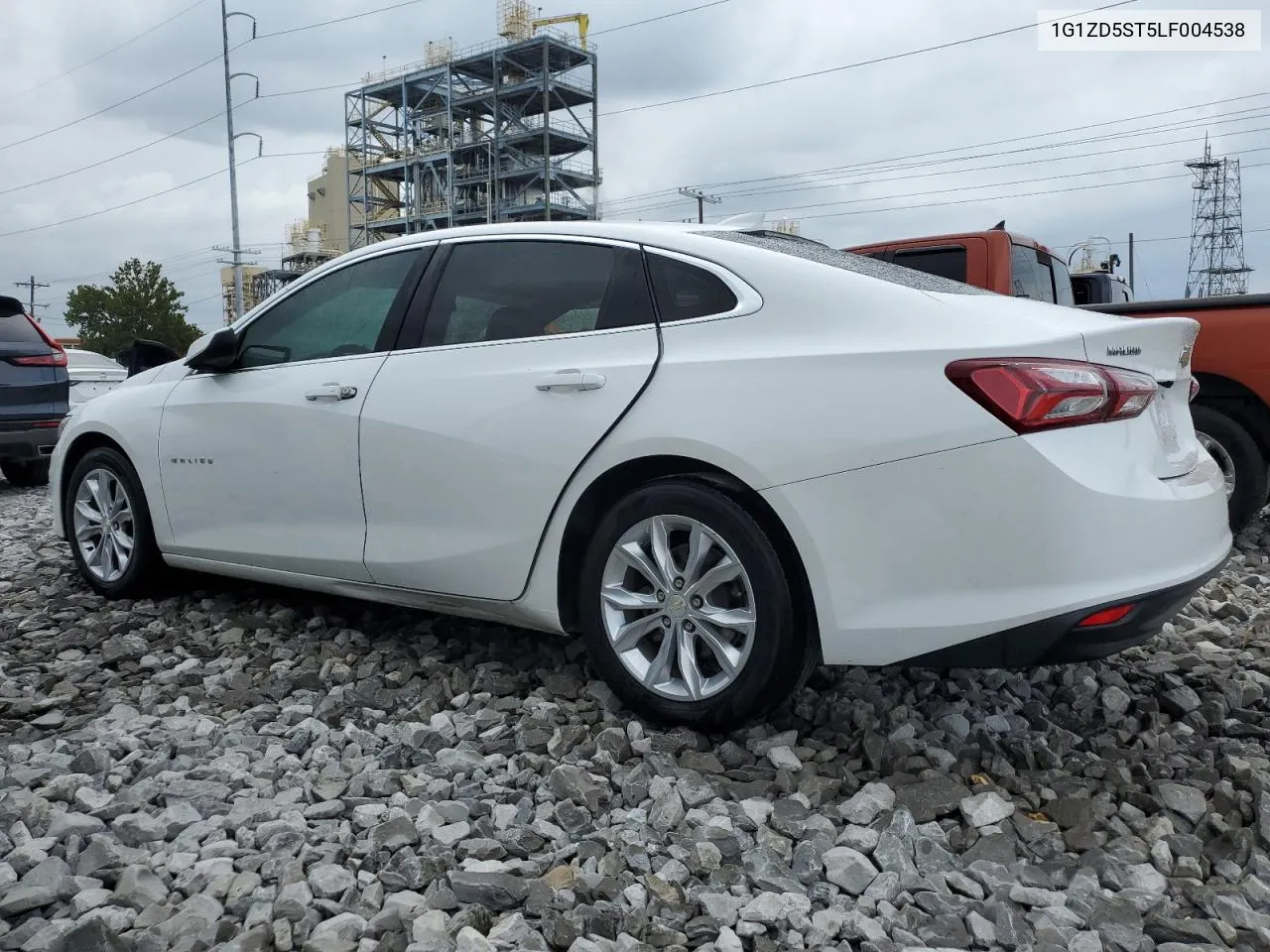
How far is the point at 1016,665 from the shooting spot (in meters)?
2.74

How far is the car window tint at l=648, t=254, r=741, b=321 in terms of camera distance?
317 centimetres

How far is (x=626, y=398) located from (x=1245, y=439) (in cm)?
414

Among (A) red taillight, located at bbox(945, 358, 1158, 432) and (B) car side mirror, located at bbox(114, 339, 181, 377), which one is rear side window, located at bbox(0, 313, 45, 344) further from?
(A) red taillight, located at bbox(945, 358, 1158, 432)

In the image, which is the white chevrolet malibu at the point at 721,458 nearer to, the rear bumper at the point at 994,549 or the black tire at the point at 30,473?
the rear bumper at the point at 994,549

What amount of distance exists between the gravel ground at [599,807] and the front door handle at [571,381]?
3.31ft

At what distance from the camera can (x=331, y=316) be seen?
A: 13.8 ft

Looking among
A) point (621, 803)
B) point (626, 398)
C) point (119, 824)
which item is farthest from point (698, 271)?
point (119, 824)

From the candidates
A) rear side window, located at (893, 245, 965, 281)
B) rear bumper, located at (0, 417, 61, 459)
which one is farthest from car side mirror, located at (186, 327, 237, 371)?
rear bumper, located at (0, 417, 61, 459)

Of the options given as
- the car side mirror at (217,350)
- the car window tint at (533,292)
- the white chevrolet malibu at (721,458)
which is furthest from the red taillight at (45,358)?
the car window tint at (533,292)

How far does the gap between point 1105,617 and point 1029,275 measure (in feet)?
18.2

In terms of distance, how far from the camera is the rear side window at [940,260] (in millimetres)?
7441

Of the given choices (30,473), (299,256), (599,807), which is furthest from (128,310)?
(599,807)

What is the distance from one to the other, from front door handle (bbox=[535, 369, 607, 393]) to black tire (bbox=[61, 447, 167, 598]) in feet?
8.02

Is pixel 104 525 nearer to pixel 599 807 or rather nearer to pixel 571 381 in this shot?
pixel 571 381
